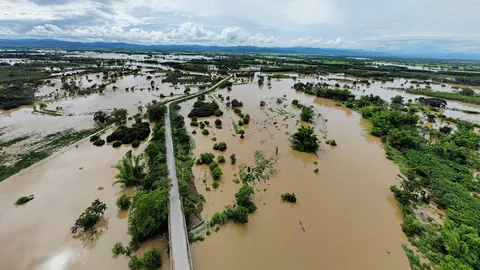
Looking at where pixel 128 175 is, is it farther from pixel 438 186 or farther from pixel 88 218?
pixel 438 186

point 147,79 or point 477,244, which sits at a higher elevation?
point 147,79

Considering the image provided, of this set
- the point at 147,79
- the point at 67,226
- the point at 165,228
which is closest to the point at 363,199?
the point at 165,228

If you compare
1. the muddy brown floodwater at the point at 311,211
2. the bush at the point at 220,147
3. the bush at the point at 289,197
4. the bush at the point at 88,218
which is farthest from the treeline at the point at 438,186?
the bush at the point at 88,218

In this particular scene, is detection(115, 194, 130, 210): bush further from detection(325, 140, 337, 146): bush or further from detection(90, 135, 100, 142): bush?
detection(325, 140, 337, 146): bush

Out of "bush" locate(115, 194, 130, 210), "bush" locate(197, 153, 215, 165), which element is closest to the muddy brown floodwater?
"bush" locate(197, 153, 215, 165)

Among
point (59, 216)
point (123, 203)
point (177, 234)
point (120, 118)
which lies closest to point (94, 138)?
point (120, 118)

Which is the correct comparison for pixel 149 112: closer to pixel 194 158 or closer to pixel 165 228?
pixel 194 158

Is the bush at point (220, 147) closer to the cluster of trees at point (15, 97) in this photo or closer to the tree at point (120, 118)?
the tree at point (120, 118)
